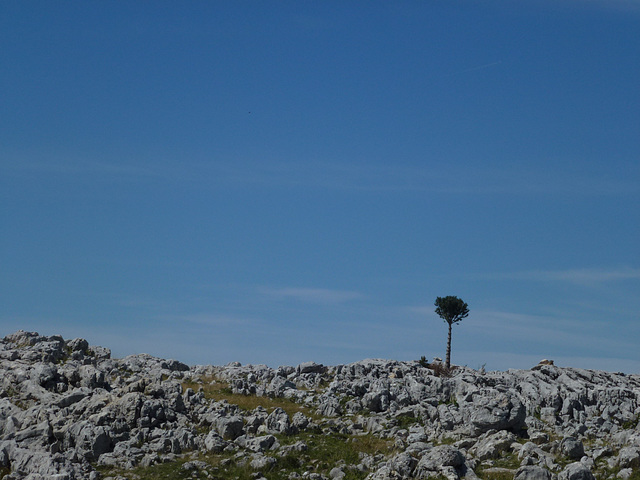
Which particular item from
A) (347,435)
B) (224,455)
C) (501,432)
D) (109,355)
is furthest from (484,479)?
(109,355)

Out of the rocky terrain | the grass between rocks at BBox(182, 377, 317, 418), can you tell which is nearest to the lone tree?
the rocky terrain

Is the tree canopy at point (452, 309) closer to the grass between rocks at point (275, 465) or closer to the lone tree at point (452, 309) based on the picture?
the lone tree at point (452, 309)

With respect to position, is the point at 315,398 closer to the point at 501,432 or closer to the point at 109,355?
the point at 501,432

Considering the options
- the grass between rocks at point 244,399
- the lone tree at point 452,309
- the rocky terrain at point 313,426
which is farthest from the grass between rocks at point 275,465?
the lone tree at point 452,309

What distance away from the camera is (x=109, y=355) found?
234 feet

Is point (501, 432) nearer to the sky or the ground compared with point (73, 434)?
nearer to the sky

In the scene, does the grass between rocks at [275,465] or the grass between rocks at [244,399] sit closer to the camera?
the grass between rocks at [275,465]

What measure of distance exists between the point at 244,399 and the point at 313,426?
10.7 meters

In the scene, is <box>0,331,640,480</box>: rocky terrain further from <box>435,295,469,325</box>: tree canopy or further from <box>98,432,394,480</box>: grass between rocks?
<box>435,295,469,325</box>: tree canopy

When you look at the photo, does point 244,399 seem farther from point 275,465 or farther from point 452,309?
point 452,309

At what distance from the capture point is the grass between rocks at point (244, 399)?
182 ft

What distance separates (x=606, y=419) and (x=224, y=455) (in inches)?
1046

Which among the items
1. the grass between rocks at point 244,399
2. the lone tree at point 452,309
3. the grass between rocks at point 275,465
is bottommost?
the grass between rocks at point 275,465

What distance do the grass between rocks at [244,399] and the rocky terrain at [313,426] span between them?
0.21 m
